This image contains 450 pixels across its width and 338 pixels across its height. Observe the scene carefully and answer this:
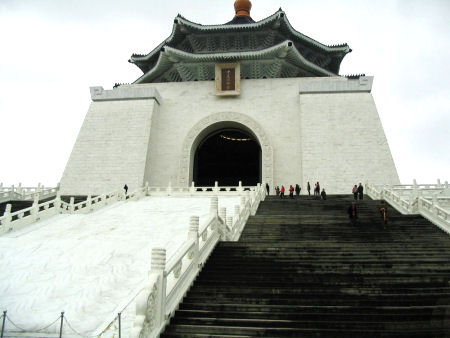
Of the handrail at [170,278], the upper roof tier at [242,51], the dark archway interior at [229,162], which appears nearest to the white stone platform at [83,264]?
the handrail at [170,278]

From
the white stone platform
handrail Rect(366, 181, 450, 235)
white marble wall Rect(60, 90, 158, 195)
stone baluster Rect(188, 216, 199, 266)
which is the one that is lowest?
the white stone platform

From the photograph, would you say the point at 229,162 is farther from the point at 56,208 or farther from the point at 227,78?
the point at 56,208

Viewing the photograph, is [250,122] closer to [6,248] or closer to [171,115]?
[171,115]

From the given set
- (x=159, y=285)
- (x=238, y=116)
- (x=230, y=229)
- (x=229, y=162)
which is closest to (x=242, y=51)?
(x=238, y=116)

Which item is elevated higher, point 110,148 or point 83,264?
point 110,148

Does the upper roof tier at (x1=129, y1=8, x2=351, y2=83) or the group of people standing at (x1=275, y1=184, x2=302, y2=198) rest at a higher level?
the upper roof tier at (x1=129, y1=8, x2=351, y2=83)

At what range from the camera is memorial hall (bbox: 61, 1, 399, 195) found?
2198 centimetres

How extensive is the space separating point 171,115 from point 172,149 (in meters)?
2.48

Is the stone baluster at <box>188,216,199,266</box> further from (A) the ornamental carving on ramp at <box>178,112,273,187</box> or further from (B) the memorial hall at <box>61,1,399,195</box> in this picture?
(A) the ornamental carving on ramp at <box>178,112,273,187</box>

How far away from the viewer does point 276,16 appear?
80.9 ft

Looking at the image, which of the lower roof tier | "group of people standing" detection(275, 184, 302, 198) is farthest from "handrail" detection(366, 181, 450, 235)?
the lower roof tier

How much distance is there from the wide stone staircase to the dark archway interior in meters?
24.4

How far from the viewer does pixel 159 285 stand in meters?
5.34

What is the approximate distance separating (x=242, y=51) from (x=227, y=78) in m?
2.00
